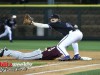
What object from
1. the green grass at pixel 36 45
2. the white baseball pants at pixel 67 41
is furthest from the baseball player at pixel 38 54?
the green grass at pixel 36 45

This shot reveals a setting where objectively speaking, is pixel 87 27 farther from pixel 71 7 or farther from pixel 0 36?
pixel 0 36

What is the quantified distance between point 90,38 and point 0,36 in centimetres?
446

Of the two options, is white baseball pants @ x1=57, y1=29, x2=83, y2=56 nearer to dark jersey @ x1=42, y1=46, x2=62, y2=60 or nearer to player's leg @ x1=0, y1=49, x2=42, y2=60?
dark jersey @ x1=42, y1=46, x2=62, y2=60

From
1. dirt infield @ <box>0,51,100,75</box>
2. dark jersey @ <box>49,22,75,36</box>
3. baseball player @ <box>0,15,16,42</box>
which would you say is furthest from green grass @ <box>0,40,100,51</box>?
dirt infield @ <box>0,51,100,75</box>

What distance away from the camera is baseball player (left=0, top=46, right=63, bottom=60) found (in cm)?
1227

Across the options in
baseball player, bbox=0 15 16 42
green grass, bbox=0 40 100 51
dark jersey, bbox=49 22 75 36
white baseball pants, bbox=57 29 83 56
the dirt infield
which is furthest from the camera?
baseball player, bbox=0 15 16 42

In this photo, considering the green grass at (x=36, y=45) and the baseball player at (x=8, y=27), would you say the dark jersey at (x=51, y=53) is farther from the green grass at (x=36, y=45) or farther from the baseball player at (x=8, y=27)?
the baseball player at (x=8, y=27)

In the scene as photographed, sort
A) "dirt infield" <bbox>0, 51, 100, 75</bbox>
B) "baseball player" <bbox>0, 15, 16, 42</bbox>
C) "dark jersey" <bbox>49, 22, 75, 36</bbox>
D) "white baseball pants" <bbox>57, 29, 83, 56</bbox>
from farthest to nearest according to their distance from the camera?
"baseball player" <bbox>0, 15, 16, 42</bbox> < "dark jersey" <bbox>49, 22, 75, 36</bbox> < "white baseball pants" <bbox>57, 29, 83, 56</bbox> < "dirt infield" <bbox>0, 51, 100, 75</bbox>

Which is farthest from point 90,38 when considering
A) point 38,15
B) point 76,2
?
point 76,2

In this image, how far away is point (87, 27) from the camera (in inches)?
922

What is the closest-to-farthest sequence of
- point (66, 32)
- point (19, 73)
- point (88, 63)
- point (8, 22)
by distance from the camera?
point (19, 73), point (88, 63), point (66, 32), point (8, 22)

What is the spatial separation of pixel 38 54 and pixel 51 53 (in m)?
0.35

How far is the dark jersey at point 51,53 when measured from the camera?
40.2 feet

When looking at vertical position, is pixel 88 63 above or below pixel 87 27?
above
